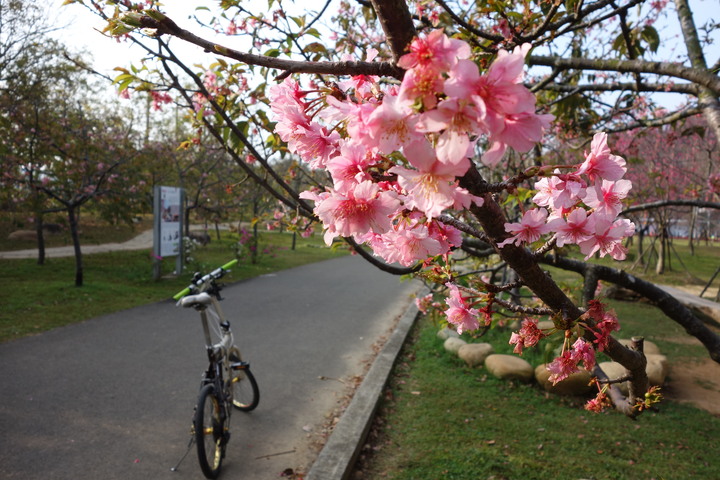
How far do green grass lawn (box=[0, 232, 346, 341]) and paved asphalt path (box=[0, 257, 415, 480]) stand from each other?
0.54m

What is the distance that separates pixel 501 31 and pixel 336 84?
9.47 ft

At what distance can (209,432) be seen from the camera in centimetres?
333

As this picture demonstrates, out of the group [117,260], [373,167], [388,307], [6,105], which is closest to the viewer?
[373,167]

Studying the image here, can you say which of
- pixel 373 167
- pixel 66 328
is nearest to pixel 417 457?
pixel 373 167

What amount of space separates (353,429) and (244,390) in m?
1.21

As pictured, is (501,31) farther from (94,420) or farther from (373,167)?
(94,420)

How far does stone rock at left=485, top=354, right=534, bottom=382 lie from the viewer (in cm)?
541

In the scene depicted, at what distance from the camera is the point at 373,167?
84cm

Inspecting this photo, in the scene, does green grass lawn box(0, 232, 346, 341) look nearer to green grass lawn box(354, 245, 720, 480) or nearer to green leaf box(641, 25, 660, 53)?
green grass lawn box(354, 245, 720, 480)

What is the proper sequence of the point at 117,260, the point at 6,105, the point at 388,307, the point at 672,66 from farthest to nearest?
1. the point at 117,260
2. the point at 6,105
3. the point at 388,307
4. the point at 672,66

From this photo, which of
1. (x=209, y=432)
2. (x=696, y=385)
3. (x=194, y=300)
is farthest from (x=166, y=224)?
(x=696, y=385)

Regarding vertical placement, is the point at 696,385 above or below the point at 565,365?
below

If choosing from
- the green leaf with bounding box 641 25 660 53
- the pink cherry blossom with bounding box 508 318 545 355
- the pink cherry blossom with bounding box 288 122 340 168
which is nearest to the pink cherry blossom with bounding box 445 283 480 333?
the pink cherry blossom with bounding box 508 318 545 355

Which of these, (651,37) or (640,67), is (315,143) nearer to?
(640,67)
